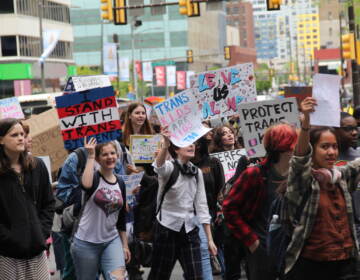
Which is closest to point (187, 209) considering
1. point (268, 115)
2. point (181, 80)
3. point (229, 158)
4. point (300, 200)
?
point (268, 115)

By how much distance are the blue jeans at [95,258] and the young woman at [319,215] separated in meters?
1.98

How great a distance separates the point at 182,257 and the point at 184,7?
1870 cm

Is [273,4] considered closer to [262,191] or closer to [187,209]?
[187,209]

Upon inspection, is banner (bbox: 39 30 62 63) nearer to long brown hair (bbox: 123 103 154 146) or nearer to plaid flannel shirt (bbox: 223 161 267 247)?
long brown hair (bbox: 123 103 154 146)

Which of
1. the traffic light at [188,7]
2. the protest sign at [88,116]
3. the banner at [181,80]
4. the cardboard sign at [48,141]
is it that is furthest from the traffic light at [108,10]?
the banner at [181,80]

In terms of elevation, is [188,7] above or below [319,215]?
above

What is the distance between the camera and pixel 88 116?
8062 millimetres

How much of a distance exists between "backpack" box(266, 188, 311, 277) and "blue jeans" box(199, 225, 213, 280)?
1275 millimetres

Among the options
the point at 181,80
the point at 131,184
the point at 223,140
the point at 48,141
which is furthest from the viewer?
the point at 181,80

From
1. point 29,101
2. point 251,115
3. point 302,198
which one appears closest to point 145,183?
point 251,115

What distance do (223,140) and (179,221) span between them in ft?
10.4

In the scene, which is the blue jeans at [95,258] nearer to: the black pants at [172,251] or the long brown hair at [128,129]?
the black pants at [172,251]

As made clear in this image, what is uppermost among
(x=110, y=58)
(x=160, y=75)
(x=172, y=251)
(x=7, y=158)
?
(x=110, y=58)

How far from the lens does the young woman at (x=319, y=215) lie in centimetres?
517
